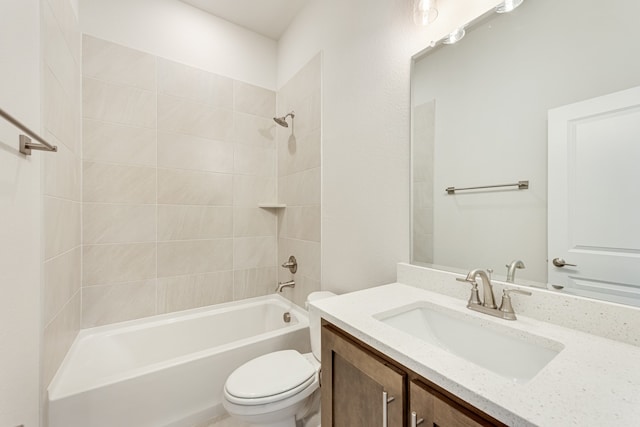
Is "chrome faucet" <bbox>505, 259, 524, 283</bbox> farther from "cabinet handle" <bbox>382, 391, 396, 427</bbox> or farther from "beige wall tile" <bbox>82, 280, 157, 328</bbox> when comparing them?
"beige wall tile" <bbox>82, 280, 157, 328</bbox>

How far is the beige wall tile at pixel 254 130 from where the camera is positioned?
2.22 m

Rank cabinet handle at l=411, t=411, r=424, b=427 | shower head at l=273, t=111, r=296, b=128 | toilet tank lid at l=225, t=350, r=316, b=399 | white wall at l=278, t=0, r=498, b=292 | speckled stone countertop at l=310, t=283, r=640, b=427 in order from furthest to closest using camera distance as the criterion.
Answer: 1. shower head at l=273, t=111, r=296, b=128
2. white wall at l=278, t=0, r=498, b=292
3. toilet tank lid at l=225, t=350, r=316, b=399
4. cabinet handle at l=411, t=411, r=424, b=427
5. speckled stone countertop at l=310, t=283, r=640, b=427

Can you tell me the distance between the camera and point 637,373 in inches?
20.6

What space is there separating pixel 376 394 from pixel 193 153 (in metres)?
2.01

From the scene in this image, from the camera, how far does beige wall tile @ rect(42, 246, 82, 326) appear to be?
3.61 feet

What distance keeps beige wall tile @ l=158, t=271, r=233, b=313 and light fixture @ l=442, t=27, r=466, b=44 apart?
210 cm

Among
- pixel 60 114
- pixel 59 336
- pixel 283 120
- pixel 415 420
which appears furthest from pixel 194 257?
pixel 415 420

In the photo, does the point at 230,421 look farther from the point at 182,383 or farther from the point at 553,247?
the point at 553,247

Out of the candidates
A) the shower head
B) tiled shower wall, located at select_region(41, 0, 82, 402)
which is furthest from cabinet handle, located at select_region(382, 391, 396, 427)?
the shower head

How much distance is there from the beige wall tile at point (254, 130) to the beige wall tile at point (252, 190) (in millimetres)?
314

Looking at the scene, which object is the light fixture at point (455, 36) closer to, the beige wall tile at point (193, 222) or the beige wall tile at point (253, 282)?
the beige wall tile at point (193, 222)

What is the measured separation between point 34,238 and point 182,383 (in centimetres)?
96

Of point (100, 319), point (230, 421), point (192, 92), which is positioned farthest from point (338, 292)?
point (192, 92)

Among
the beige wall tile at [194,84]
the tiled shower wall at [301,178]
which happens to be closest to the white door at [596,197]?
the tiled shower wall at [301,178]
